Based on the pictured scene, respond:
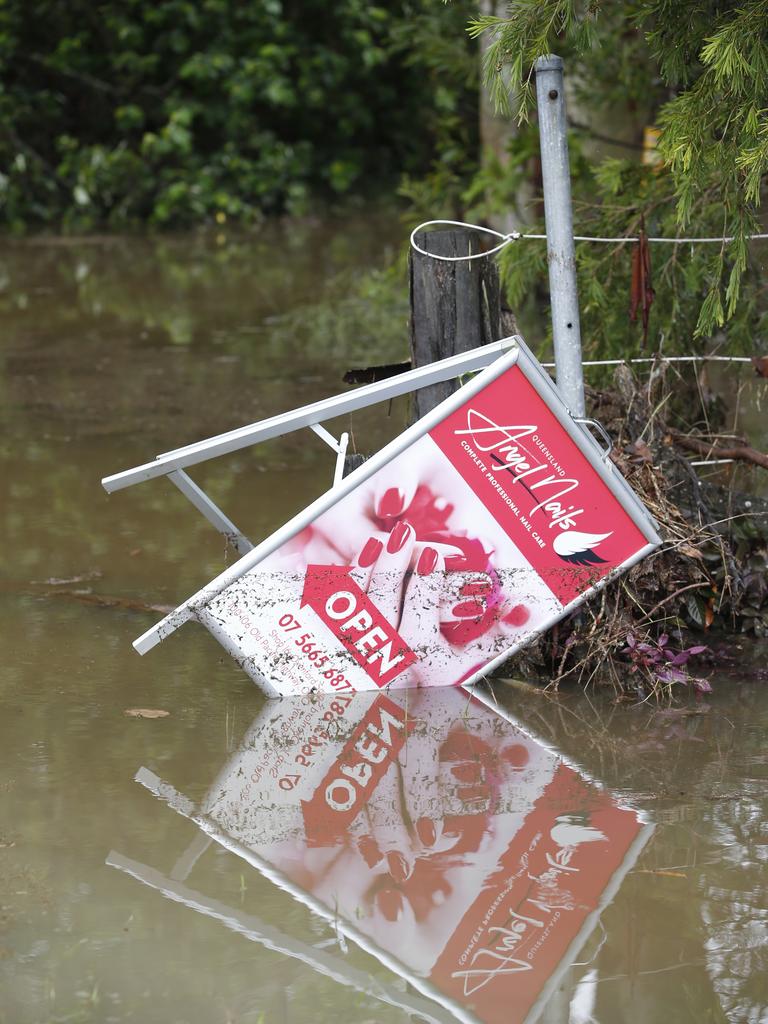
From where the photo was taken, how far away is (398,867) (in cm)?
365

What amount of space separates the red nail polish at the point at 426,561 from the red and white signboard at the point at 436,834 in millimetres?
438

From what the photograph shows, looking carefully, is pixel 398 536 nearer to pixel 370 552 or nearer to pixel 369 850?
pixel 370 552

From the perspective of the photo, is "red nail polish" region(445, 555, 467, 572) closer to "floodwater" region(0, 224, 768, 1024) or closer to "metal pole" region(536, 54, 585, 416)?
"floodwater" region(0, 224, 768, 1024)

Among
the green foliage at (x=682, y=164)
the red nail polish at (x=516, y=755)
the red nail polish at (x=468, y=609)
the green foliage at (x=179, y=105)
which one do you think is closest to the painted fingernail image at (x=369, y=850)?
the red nail polish at (x=516, y=755)

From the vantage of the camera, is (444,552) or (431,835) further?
(444,552)

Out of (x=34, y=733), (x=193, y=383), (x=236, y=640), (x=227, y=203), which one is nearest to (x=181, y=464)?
(x=236, y=640)

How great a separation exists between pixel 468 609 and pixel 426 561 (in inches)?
8.5

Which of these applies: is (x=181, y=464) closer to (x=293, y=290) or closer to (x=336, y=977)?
(x=336, y=977)

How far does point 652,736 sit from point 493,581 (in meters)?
0.70

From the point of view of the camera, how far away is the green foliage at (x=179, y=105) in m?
17.9

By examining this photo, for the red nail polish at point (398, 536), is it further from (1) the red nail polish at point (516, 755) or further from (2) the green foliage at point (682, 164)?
(2) the green foliage at point (682, 164)

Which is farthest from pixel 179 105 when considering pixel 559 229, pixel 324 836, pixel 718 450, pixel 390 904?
pixel 390 904

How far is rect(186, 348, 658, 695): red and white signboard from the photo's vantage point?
14.9ft

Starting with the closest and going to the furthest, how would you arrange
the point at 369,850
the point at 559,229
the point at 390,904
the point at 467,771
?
1. the point at 390,904
2. the point at 369,850
3. the point at 467,771
4. the point at 559,229
